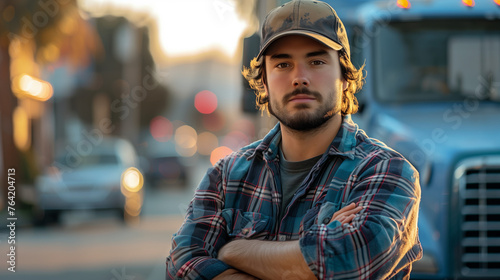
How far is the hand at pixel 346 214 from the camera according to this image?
2732mm

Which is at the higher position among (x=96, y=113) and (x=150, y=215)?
(x=96, y=113)

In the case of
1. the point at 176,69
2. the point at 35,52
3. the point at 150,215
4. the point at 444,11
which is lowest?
the point at 150,215

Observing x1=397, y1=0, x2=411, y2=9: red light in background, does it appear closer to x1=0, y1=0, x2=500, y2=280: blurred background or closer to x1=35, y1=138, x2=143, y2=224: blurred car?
x1=0, y1=0, x2=500, y2=280: blurred background

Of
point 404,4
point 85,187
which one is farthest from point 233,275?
point 85,187

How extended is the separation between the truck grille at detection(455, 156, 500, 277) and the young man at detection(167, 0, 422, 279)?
223 cm

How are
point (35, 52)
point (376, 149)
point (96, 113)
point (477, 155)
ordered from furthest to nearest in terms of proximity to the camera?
1. point (96, 113)
2. point (35, 52)
3. point (477, 155)
4. point (376, 149)

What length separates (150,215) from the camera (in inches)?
805

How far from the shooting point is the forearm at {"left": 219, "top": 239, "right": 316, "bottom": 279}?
9.02 feet

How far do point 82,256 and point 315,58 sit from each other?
10.1m

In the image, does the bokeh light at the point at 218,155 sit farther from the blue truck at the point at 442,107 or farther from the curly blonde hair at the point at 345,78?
the curly blonde hair at the point at 345,78

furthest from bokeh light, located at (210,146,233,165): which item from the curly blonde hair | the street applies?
the curly blonde hair

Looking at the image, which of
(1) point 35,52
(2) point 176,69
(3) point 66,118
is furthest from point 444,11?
(2) point 176,69

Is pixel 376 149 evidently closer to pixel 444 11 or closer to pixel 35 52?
pixel 444 11

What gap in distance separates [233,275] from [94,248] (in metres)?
10.8
